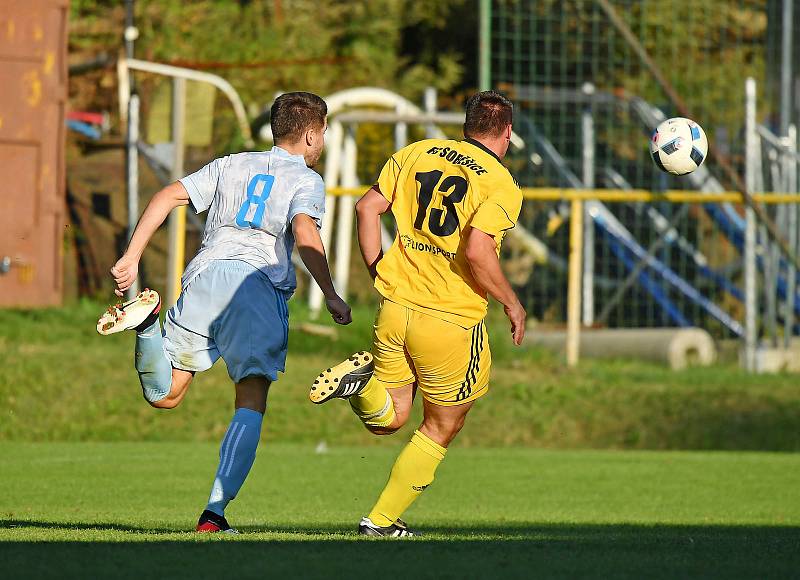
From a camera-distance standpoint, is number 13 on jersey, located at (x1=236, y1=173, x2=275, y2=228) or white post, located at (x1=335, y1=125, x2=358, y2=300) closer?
number 13 on jersey, located at (x1=236, y1=173, x2=275, y2=228)

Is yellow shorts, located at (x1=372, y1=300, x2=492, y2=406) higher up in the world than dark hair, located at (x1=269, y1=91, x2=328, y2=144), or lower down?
lower down

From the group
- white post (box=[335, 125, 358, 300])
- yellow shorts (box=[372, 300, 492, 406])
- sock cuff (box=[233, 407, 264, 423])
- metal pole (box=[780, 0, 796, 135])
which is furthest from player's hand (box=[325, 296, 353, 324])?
metal pole (box=[780, 0, 796, 135])

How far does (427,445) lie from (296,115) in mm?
1614

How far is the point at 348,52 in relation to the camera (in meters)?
24.2

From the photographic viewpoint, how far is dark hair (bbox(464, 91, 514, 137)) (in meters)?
7.02

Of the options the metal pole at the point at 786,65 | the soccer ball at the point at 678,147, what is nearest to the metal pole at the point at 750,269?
the metal pole at the point at 786,65

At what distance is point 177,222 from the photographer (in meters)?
15.7

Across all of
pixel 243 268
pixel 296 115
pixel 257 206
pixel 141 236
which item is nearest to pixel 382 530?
pixel 243 268

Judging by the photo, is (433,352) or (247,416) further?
(433,352)

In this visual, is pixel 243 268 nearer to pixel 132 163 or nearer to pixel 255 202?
pixel 255 202

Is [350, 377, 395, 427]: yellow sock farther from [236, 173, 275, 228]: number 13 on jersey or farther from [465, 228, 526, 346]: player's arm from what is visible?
[236, 173, 275, 228]: number 13 on jersey

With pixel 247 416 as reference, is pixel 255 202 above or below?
above

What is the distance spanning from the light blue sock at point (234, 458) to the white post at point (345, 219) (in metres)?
9.85

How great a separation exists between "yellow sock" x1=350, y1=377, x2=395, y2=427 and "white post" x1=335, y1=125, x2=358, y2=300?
961 centimetres
